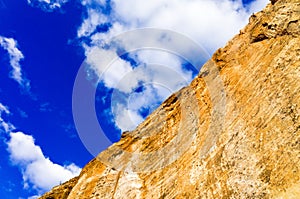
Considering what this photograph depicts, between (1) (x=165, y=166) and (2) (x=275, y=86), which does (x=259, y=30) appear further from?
(1) (x=165, y=166)

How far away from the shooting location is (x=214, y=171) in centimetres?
1764

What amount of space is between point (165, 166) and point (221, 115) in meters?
5.09

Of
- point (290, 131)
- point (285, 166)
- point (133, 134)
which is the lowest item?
point (285, 166)

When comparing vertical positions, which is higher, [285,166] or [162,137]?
[162,137]

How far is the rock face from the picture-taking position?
599 inches

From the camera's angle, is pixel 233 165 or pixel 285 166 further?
pixel 233 165

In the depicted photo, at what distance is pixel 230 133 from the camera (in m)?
18.0

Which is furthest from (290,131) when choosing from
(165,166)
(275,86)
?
(165,166)

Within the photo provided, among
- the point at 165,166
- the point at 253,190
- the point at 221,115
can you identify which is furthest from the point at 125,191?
the point at 253,190

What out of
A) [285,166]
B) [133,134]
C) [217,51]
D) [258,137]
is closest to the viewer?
[285,166]

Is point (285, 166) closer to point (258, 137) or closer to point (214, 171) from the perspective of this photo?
point (258, 137)

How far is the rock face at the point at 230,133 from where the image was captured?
15211mm

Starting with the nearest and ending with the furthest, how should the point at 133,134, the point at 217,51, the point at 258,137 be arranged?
the point at 258,137 < the point at 217,51 < the point at 133,134

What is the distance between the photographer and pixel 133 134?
28.0m
